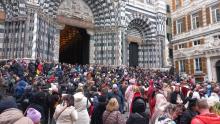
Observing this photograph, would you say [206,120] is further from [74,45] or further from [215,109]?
[74,45]

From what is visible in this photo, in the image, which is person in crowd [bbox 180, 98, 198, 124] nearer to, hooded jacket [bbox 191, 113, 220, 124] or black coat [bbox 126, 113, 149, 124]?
black coat [bbox 126, 113, 149, 124]

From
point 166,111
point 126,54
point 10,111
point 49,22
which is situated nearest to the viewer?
point 10,111

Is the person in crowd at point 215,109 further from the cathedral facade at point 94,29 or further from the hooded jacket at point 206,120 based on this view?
the cathedral facade at point 94,29

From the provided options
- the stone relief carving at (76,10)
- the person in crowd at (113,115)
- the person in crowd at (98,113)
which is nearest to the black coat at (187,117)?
the person in crowd at (113,115)

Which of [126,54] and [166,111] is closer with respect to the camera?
[166,111]

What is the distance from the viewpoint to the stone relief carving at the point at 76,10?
22.5 m

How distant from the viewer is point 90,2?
24172mm

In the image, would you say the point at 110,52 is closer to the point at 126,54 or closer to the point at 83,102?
the point at 126,54

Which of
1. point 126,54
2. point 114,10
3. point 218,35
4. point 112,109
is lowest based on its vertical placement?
point 112,109

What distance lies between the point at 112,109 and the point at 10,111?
274 cm

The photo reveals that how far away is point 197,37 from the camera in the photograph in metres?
28.9

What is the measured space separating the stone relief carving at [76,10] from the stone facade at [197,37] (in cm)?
1249

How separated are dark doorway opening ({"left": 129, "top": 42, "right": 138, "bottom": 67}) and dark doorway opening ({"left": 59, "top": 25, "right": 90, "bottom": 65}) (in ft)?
14.9

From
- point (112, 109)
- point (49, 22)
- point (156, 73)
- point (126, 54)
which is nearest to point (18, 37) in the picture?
point (49, 22)
